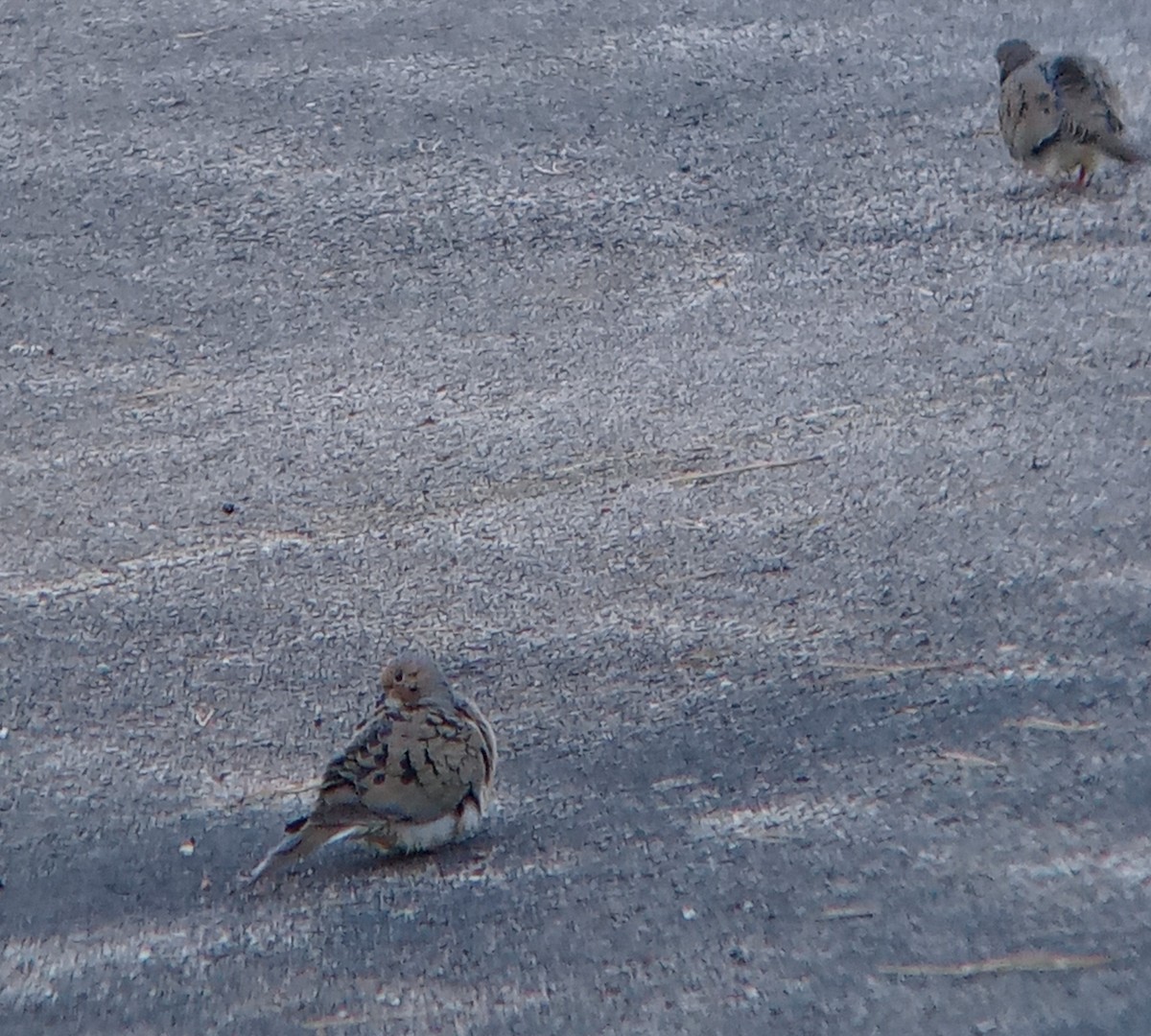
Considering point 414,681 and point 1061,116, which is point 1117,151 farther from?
point 414,681

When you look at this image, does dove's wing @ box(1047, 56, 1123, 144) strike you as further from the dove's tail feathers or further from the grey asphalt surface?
the grey asphalt surface

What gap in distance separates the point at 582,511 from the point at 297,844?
186 centimetres

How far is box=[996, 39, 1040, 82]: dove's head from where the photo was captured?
22.8 ft

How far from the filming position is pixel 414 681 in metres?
4.64

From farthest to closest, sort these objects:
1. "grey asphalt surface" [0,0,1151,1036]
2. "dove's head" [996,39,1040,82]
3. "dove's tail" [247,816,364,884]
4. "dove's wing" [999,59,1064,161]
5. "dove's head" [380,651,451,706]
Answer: "dove's head" [996,39,1040,82] → "dove's wing" [999,59,1064,161] → "dove's head" [380,651,451,706] → "dove's tail" [247,816,364,884] → "grey asphalt surface" [0,0,1151,1036]

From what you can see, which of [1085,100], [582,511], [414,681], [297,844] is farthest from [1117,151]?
[297,844]

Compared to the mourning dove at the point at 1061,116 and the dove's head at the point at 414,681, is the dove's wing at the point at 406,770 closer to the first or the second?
the dove's head at the point at 414,681

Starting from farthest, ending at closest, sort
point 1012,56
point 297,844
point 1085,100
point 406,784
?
point 1012,56, point 1085,100, point 406,784, point 297,844

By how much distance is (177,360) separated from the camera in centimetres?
635

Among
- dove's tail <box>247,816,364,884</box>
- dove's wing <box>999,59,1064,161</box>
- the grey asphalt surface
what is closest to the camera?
the grey asphalt surface

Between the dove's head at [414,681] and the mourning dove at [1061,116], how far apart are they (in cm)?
353

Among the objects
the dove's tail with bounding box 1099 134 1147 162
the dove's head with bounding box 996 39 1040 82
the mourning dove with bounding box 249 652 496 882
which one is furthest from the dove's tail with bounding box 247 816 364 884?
the dove's head with bounding box 996 39 1040 82

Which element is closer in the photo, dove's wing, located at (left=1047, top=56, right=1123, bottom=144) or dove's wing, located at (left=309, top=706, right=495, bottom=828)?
dove's wing, located at (left=309, top=706, right=495, bottom=828)

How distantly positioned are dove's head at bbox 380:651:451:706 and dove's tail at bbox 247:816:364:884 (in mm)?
518
